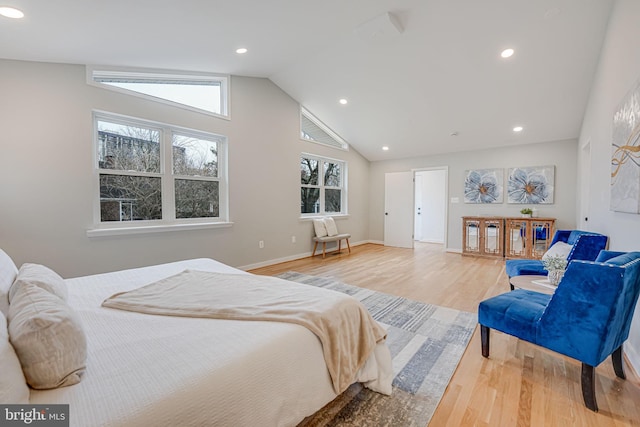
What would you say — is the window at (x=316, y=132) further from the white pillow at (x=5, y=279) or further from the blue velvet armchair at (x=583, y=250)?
the white pillow at (x=5, y=279)

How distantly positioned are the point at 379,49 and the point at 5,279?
397 centimetres

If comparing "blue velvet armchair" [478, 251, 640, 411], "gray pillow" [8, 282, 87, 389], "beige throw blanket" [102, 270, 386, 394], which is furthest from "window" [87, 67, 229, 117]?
"blue velvet armchair" [478, 251, 640, 411]

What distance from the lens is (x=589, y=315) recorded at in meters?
1.43

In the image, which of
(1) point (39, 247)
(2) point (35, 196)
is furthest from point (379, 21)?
(1) point (39, 247)

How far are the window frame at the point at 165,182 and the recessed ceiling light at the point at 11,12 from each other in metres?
1.13

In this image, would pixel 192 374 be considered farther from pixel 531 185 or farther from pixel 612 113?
pixel 531 185

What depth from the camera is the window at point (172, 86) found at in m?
3.11

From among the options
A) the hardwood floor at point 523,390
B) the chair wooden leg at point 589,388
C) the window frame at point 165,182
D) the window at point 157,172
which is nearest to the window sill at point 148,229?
the window frame at point 165,182

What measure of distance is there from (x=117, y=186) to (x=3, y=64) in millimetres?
1370

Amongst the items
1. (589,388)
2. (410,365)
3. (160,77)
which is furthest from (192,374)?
(160,77)

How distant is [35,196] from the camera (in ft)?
8.60

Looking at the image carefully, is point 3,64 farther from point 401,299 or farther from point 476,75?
point 476,75

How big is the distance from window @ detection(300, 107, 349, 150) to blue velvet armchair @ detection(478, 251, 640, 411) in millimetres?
4596

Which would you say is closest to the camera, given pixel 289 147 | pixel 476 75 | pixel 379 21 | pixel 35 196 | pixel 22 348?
pixel 22 348
